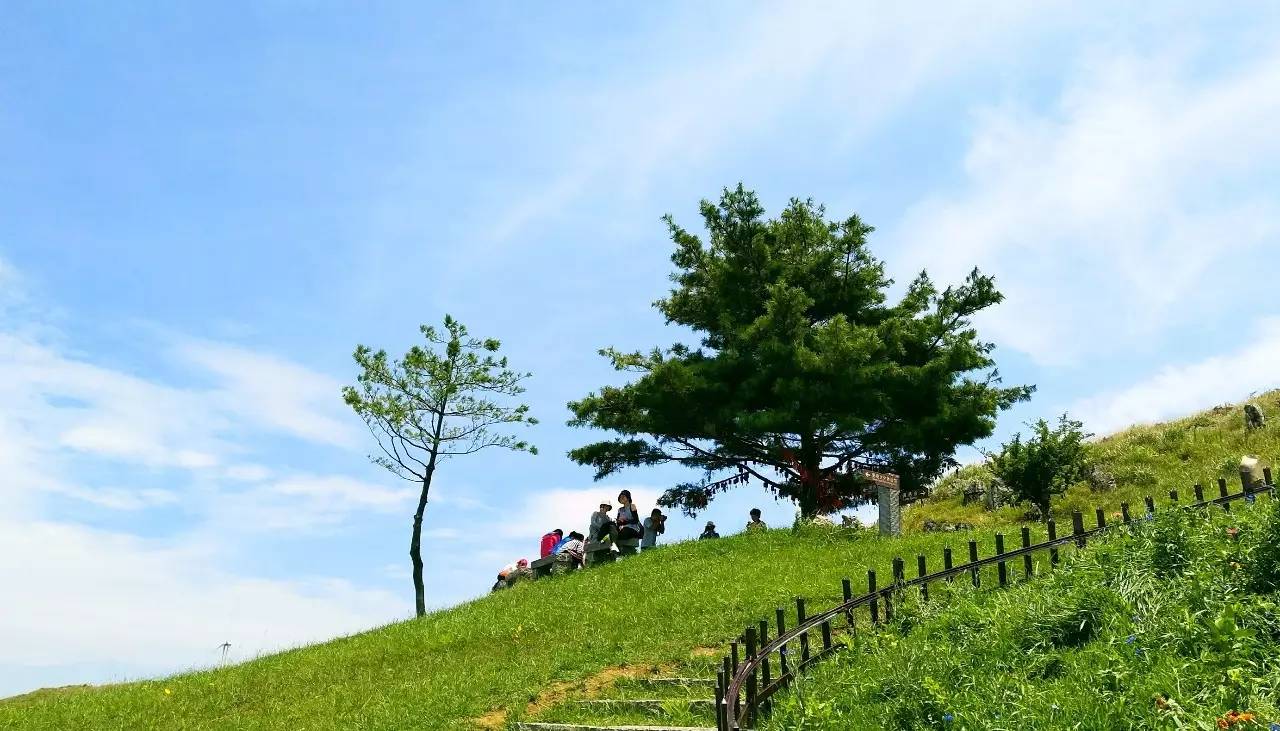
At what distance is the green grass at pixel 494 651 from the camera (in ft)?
42.1

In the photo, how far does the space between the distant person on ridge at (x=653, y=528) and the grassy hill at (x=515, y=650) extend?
100 inches

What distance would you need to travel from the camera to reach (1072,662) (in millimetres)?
7129

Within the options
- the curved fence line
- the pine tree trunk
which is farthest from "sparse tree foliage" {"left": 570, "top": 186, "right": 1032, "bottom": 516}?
the curved fence line

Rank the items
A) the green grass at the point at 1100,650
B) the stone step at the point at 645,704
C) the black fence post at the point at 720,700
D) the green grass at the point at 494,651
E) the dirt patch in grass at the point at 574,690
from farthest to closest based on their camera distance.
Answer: the green grass at the point at 494,651, the dirt patch in grass at the point at 574,690, the stone step at the point at 645,704, the black fence post at the point at 720,700, the green grass at the point at 1100,650

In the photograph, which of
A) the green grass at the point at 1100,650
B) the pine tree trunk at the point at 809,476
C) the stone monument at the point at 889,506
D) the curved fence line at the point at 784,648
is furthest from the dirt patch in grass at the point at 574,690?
the pine tree trunk at the point at 809,476

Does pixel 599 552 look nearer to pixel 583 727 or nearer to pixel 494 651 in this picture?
pixel 494 651

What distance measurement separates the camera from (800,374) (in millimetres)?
24594

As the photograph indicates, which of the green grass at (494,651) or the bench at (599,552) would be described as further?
the bench at (599,552)

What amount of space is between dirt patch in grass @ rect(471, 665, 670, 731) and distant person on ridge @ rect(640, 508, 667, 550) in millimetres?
11646

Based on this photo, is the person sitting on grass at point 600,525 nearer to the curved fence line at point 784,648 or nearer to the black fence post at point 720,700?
the curved fence line at point 784,648

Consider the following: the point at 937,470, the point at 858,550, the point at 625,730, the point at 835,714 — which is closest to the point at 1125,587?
the point at 835,714

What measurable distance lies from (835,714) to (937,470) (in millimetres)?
21009

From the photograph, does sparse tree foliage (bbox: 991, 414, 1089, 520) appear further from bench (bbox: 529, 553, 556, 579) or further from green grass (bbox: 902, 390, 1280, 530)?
bench (bbox: 529, 553, 556, 579)

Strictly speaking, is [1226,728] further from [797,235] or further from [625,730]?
[797,235]
